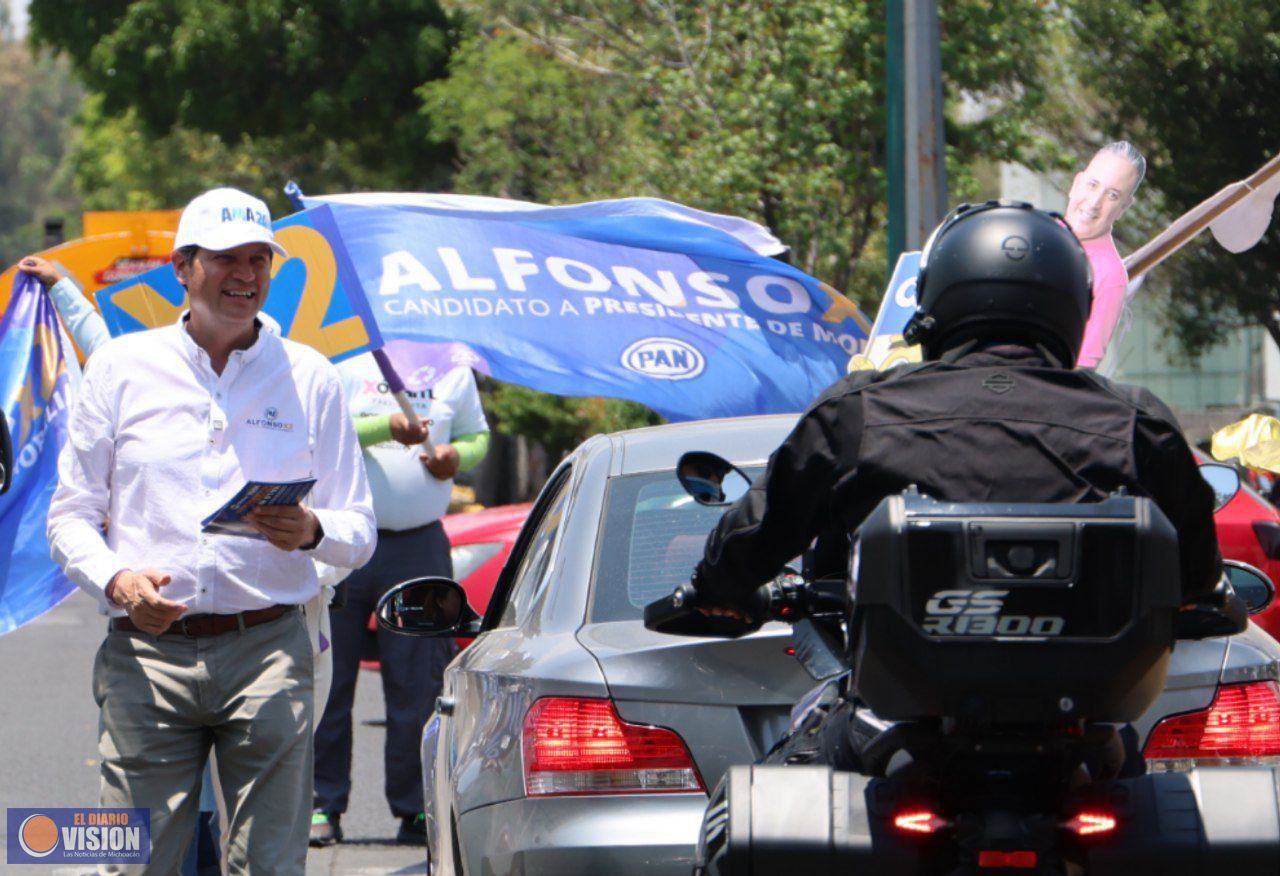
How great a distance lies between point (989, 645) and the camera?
108 inches

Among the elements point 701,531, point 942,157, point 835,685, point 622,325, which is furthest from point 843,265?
point 835,685

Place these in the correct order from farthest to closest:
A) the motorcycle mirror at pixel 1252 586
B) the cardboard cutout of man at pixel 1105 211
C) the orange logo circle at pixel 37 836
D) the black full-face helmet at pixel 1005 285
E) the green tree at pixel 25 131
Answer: the green tree at pixel 25 131
the cardboard cutout of man at pixel 1105 211
the orange logo circle at pixel 37 836
the motorcycle mirror at pixel 1252 586
the black full-face helmet at pixel 1005 285

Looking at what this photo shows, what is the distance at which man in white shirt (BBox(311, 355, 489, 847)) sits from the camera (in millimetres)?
7602

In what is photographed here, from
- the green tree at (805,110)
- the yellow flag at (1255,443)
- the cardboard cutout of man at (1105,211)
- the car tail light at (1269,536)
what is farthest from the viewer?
the green tree at (805,110)

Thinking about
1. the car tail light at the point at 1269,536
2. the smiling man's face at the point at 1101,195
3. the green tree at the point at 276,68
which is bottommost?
the car tail light at the point at 1269,536

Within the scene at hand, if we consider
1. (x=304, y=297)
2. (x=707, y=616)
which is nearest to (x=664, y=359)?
(x=304, y=297)

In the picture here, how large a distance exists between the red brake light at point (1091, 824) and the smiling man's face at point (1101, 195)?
4.77 metres

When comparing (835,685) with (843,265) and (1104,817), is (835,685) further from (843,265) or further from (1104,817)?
(843,265)

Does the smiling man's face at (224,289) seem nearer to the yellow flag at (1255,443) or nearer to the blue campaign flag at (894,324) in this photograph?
the blue campaign flag at (894,324)

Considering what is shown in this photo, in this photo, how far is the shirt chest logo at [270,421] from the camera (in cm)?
477

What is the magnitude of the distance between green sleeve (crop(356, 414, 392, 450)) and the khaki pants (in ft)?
9.09

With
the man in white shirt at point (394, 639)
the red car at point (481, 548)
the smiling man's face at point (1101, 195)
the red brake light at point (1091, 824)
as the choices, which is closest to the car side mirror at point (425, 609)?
the man in white shirt at point (394, 639)

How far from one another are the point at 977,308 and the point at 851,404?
0.26 m

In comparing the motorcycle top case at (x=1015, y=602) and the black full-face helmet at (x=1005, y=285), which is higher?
the black full-face helmet at (x=1005, y=285)
